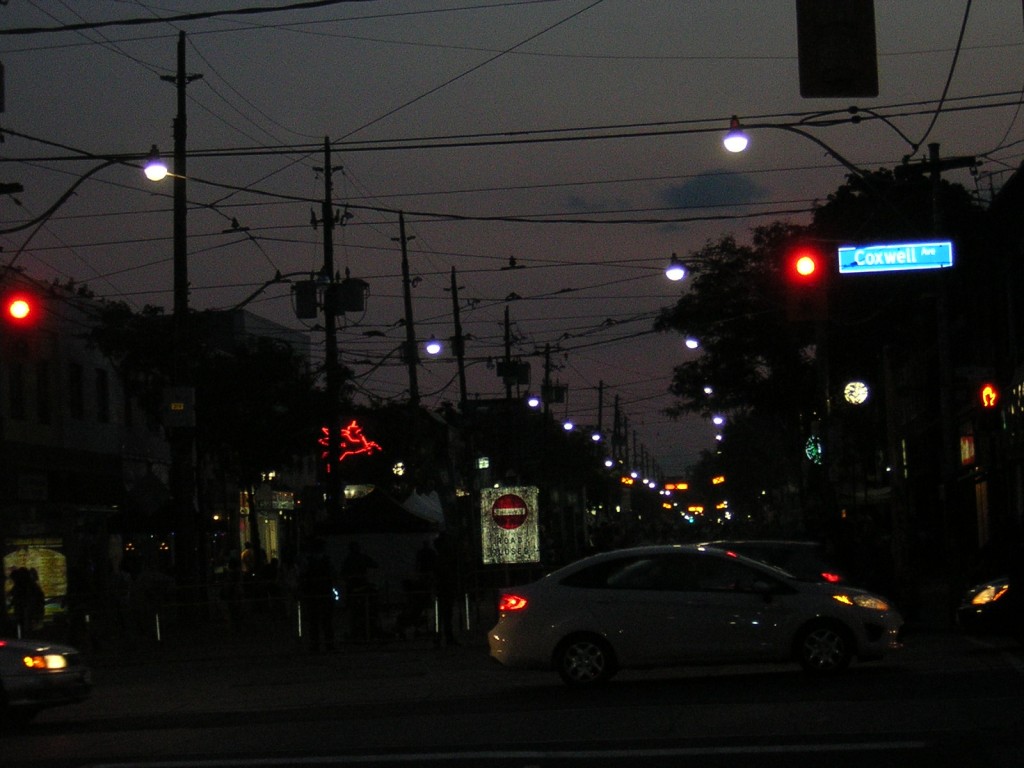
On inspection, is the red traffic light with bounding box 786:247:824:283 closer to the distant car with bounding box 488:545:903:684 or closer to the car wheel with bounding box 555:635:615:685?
the distant car with bounding box 488:545:903:684

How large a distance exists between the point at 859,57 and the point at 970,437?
32261 millimetres

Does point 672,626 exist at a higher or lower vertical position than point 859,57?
lower

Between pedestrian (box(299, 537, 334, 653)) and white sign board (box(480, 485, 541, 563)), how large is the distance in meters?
5.99

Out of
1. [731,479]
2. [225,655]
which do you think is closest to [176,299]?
[225,655]

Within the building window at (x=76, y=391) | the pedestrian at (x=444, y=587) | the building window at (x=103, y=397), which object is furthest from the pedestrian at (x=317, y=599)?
the building window at (x=103, y=397)

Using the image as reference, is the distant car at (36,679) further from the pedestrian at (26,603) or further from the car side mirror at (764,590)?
the pedestrian at (26,603)

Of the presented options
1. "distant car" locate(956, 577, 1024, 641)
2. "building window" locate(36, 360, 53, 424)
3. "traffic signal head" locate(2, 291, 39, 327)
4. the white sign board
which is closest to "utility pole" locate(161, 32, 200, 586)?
the white sign board

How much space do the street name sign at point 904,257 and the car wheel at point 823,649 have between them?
9281 millimetres

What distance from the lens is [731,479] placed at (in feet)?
335

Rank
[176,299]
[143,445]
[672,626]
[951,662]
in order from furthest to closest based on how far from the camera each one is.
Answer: [143,445] < [176,299] < [951,662] < [672,626]

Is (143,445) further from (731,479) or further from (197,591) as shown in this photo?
(731,479)

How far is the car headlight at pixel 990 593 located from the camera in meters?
19.9

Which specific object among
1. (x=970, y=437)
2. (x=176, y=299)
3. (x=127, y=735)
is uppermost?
(x=176, y=299)

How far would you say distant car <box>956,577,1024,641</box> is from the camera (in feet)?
63.8
